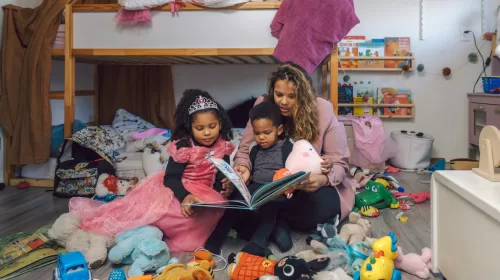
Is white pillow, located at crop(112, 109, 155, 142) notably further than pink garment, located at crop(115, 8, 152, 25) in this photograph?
Yes

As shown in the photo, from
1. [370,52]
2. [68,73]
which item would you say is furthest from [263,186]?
[370,52]

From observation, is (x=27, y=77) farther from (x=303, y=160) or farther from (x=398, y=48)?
(x=398, y=48)

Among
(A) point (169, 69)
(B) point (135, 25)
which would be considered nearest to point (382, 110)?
(A) point (169, 69)

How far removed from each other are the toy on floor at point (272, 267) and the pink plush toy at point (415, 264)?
0.22 m

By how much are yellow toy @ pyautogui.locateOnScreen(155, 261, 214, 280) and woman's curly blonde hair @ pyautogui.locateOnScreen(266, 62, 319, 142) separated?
0.65m

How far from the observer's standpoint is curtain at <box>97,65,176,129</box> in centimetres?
351

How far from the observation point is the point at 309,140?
1.80 meters

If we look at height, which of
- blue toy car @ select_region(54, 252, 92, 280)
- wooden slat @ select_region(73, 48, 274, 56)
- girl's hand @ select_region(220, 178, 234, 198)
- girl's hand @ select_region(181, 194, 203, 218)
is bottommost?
blue toy car @ select_region(54, 252, 92, 280)

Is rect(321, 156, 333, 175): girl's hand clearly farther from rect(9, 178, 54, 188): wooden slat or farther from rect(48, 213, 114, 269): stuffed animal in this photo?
rect(9, 178, 54, 188): wooden slat

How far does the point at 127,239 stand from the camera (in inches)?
60.1

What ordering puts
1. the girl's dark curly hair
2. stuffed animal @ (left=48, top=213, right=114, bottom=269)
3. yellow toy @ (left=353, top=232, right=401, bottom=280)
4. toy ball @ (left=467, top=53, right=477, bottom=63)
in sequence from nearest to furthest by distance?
yellow toy @ (left=353, top=232, right=401, bottom=280) < stuffed animal @ (left=48, top=213, right=114, bottom=269) < the girl's dark curly hair < toy ball @ (left=467, top=53, right=477, bottom=63)

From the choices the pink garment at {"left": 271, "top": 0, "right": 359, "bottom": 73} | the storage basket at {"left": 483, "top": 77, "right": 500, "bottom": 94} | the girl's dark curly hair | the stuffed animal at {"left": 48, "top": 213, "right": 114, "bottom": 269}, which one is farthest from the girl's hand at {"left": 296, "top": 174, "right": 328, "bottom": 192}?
the storage basket at {"left": 483, "top": 77, "right": 500, "bottom": 94}

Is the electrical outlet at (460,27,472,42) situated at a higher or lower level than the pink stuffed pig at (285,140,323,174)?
higher

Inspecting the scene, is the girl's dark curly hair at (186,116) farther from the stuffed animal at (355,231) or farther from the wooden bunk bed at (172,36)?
the wooden bunk bed at (172,36)
